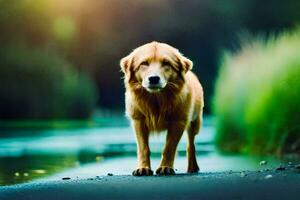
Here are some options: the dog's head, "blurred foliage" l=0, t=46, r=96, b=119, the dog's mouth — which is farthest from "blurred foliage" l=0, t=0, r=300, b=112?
the dog's mouth

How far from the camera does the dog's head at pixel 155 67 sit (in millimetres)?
4456

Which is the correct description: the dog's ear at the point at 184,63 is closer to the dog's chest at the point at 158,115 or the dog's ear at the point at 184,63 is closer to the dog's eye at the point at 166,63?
the dog's eye at the point at 166,63

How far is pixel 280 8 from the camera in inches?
408

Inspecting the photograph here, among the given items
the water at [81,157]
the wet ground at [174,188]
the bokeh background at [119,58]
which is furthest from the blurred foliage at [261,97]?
the wet ground at [174,188]

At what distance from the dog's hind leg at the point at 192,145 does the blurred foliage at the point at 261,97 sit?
226 centimetres

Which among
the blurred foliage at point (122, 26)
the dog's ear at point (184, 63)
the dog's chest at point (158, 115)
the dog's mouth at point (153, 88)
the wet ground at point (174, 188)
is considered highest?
the blurred foliage at point (122, 26)

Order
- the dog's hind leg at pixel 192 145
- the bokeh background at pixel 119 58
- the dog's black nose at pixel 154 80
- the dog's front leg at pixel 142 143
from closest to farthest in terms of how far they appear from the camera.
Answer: the dog's black nose at pixel 154 80 < the dog's front leg at pixel 142 143 < the dog's hind leg at pixel 192 145 < the bokeh background at pixel 119 58

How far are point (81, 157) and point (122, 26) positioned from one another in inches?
105

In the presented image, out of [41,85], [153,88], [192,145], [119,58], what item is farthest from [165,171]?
[41,85]

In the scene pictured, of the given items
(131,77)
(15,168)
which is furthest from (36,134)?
(131,77)

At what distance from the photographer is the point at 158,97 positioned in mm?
4699

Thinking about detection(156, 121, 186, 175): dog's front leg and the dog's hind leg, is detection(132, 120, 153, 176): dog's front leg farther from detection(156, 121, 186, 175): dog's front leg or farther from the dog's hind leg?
the dog's hind leg

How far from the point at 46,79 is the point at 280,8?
9.76 ft

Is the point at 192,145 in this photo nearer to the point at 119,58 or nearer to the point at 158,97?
the point at 158,97
